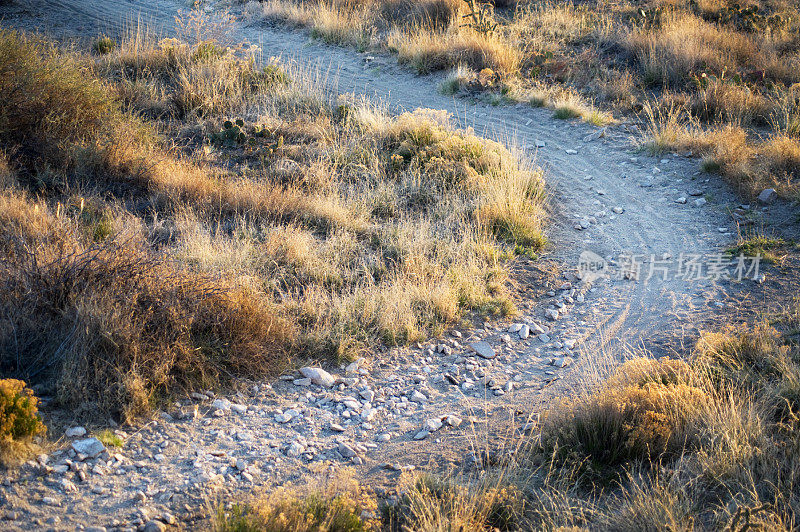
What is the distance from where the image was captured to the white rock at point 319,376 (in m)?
4.21

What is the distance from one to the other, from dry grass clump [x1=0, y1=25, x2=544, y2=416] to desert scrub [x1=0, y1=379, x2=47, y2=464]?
32cm

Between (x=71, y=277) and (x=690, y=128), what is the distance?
7.92 meters

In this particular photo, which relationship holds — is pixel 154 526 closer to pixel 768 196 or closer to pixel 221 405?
pixel 221 405

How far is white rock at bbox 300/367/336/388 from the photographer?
421 centimetres

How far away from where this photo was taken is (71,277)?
3934 mm

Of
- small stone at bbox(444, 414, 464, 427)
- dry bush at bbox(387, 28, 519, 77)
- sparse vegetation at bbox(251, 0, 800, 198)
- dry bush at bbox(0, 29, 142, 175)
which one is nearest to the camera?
small stone at bbox(444, 414, 464, 427)

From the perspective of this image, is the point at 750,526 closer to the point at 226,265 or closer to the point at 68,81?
the point at 226,265

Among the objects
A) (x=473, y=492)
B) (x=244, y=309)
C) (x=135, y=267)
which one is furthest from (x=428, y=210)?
(x=473, y=492)

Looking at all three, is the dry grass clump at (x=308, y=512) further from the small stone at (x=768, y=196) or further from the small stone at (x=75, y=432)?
the small stone at (x=768, y=196)

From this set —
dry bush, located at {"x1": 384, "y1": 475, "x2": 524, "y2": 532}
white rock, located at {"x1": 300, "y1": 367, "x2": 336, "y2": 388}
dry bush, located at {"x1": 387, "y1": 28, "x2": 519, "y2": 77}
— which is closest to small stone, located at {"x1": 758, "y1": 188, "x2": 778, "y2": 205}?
dry bush, located at {"x1": 387, "y1": 28, "x2": 519, "y2": 77}

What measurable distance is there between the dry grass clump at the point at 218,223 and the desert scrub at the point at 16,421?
0.32m

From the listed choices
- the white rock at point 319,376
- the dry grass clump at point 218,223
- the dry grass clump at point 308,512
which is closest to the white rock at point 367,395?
the white rock at point 319,376

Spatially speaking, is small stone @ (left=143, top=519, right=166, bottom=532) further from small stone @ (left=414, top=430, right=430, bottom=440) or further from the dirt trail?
small stone @ (left=414, top=430, right=430, bottom=440)

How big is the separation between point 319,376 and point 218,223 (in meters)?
2.45
